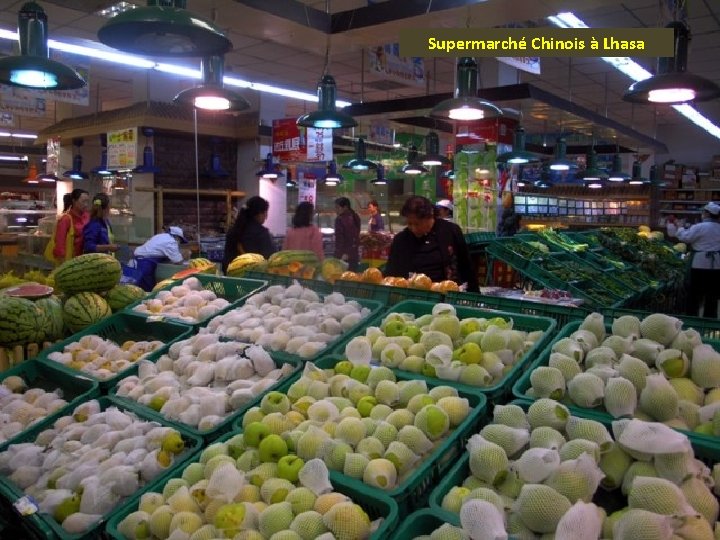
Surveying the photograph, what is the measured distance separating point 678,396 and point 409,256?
2.83m

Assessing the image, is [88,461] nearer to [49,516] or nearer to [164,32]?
[49,516]

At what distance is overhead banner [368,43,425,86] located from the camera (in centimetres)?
750

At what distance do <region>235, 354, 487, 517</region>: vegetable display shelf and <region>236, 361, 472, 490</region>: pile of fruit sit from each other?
0.08ft

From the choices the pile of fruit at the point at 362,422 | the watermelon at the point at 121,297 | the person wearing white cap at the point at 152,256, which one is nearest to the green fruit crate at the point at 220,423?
the pile of fruit at the point at 362,422

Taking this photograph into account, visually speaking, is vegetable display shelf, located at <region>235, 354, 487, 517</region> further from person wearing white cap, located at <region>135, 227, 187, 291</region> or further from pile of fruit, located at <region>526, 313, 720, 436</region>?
person wearing white cap, located at <region>135, 227, 187, 291</region>

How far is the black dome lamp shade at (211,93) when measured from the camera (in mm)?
3920

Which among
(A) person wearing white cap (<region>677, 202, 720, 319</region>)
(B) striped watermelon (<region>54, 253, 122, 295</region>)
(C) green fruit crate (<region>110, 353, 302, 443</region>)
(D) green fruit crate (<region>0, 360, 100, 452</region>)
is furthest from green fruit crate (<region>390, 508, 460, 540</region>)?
(A) person wearing white cap (<region>677, 202, 720, 319</region>)

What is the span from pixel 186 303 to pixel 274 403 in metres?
1.55

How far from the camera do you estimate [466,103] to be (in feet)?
14.3

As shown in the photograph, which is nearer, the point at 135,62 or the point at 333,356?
the point at 333,356

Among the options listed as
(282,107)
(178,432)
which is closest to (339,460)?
(178,432)

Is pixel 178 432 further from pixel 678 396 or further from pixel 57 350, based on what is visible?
pixel 678 396

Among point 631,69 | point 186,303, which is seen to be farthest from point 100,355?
point 631,69

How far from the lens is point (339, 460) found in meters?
1.65
